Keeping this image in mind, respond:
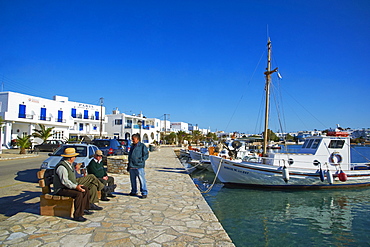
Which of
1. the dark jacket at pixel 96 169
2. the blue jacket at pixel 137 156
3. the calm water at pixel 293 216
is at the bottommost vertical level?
the calm water at pixel 293 216

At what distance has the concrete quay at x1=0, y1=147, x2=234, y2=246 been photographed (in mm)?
4559

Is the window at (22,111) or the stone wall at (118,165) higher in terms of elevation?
the window at (22,111)

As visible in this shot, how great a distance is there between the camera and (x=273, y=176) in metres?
14.5

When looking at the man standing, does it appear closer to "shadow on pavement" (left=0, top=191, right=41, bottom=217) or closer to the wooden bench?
the wooden bench

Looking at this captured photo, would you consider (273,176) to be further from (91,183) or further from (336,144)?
(91,183)

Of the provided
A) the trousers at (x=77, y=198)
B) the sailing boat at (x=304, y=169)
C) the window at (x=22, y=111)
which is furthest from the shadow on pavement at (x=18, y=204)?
the window at (x=22, y=111)

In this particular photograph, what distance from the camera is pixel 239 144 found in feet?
69.6

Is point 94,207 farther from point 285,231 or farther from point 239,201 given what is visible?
point 239,201

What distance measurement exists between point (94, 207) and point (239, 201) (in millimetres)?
7460

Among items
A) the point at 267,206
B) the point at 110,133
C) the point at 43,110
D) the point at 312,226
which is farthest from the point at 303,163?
the point at 110,133

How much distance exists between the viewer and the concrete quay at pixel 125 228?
4.56 metres

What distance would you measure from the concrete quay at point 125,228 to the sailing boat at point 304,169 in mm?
8153

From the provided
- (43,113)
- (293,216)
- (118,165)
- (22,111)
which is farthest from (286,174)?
(43,113)

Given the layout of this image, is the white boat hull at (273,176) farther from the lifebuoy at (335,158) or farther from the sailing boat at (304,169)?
the lifebuoy at (335,158)
